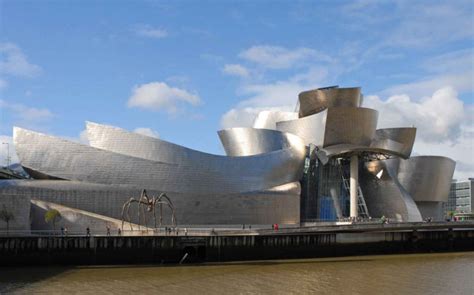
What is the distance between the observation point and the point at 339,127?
53.9 metres

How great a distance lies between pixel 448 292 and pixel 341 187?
3729 cm

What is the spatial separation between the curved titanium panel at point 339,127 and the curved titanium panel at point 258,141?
7.40 feet

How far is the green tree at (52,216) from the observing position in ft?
121

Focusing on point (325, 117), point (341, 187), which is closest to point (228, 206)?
point (325, 117)

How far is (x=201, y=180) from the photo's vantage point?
4481cm

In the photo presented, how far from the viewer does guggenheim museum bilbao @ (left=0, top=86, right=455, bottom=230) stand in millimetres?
40938

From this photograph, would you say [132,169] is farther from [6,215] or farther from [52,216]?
[6,215]

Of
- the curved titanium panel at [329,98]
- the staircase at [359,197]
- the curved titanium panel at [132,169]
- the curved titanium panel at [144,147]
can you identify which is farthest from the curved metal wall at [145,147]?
the staircase at [359,197]

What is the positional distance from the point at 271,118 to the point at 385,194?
15208mm

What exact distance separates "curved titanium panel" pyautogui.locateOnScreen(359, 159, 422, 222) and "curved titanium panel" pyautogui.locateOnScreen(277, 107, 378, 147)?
18.9 feet

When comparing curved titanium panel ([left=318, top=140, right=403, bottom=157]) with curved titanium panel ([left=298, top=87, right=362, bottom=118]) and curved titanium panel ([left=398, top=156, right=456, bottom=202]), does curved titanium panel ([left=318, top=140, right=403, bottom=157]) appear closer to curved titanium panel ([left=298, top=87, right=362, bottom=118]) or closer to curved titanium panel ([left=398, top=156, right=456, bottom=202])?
curved titanium panel ([left=298, top=87, right=362, bottom=118])

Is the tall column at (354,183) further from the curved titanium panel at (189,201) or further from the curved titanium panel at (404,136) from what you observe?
the curved titanium panel at (189,201)

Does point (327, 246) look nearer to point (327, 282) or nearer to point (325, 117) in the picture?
point (327, 282)

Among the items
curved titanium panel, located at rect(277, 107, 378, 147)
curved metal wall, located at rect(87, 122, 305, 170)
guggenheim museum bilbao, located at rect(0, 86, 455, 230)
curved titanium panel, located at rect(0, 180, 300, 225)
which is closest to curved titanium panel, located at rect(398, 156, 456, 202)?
guggenheim museum bilbao, located at rect(0, 86, 455, 230)
